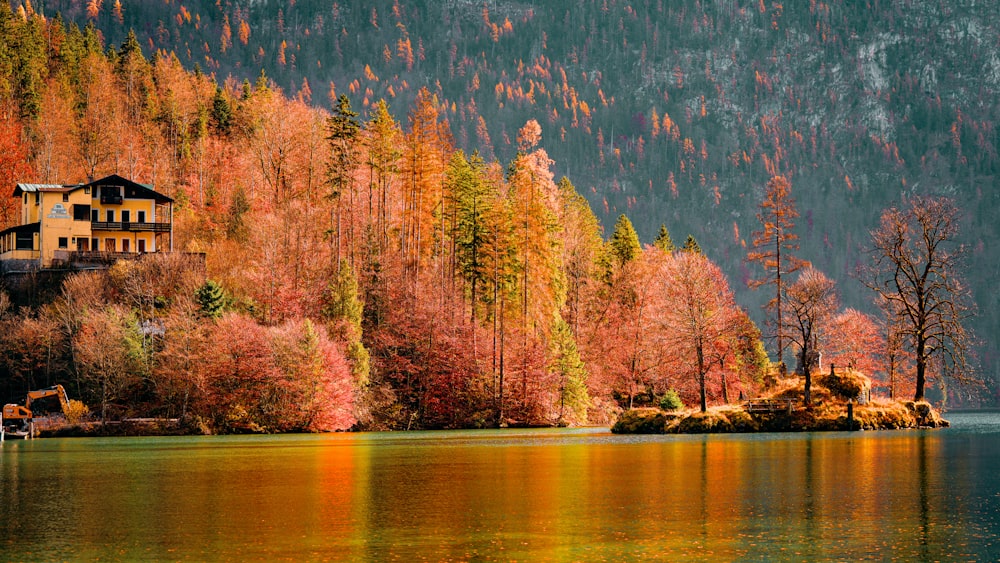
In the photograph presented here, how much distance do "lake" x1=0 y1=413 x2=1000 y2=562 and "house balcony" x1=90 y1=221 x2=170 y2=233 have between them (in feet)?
159

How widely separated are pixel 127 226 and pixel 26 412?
94.4 ft

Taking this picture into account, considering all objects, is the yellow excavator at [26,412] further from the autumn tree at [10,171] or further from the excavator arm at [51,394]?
the autumn tree at [10,171]

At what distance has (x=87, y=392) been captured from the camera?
286 feet

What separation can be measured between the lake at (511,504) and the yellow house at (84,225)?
143ft

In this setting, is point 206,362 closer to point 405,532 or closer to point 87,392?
point 87,392

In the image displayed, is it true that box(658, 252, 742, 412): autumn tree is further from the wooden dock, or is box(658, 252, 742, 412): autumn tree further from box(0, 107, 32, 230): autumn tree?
box(0, 107, 32, 230): autumn tree

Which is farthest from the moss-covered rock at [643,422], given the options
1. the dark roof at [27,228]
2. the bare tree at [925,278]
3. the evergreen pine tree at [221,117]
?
the evergreen pine tree at [221,117]

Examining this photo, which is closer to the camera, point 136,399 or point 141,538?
point 141,538

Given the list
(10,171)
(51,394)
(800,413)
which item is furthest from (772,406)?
(10,171)

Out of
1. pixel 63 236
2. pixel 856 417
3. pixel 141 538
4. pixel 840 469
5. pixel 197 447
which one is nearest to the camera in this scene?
pixel 141 538

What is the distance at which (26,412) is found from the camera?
8100 centimetres

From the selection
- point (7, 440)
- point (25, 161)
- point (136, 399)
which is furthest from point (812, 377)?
point (25, 161)

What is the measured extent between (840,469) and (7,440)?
58679mm

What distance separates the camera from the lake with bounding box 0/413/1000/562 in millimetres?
26953
